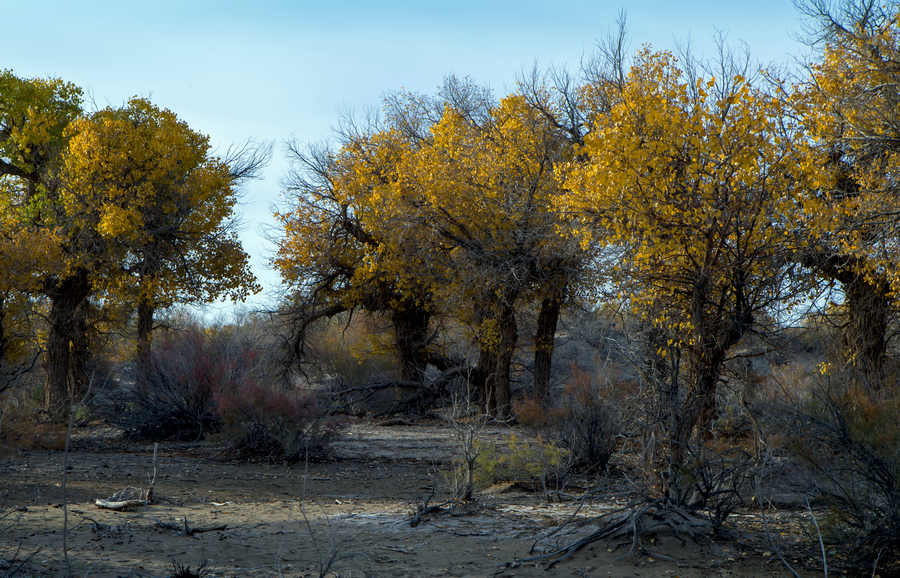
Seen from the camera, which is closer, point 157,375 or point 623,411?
point 623,411

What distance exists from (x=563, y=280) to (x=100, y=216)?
11.3 metres

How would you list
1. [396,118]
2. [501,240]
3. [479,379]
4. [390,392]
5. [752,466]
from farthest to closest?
[396,118]
[390,392]
[479,379]
[501,240]
[752,466]

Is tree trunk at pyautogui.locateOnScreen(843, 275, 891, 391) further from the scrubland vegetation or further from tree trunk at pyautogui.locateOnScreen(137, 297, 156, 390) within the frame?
tree trunk at pyautogui.locateOnScreen(137, 297, 156, 390)

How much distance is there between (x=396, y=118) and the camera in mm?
26141

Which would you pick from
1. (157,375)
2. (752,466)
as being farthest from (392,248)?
(752,466)

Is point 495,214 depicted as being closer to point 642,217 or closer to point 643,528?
point 642,217

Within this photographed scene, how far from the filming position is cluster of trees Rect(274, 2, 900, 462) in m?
8.40

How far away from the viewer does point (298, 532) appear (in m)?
6.70

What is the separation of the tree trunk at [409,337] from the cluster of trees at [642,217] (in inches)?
2.4

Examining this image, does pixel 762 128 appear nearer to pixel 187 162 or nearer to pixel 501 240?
pixel 501 240

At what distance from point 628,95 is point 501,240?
6340 millimetres

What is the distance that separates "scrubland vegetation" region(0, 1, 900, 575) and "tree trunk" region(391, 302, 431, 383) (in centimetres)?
10

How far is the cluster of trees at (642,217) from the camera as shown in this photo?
331 inches

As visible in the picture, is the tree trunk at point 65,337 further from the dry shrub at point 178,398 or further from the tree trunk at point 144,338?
the dry shrub at point 178,398
